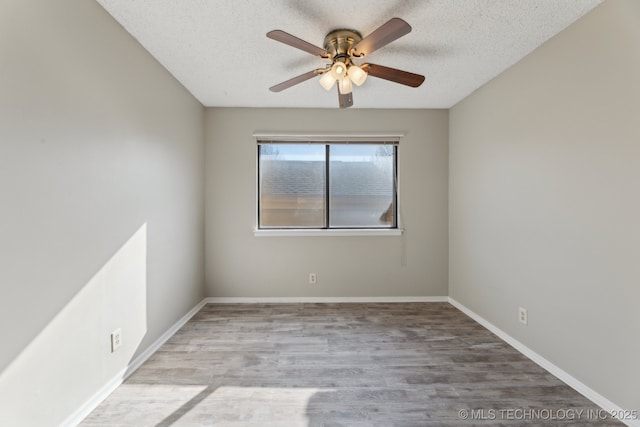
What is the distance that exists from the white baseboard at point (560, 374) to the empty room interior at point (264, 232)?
1cm

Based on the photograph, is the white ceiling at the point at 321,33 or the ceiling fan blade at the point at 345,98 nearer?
the white ceiling at the point at 321,33

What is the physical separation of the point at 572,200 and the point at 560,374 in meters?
1.19

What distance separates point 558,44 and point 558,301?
5.85 ft

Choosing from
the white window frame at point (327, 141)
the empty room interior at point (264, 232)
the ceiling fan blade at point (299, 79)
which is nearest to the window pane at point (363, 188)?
the white window frame at point (327, 141)

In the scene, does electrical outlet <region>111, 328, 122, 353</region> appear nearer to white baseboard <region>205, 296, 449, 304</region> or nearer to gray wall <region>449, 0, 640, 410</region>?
white baseboard <region>205, 296, 449, 304</region>

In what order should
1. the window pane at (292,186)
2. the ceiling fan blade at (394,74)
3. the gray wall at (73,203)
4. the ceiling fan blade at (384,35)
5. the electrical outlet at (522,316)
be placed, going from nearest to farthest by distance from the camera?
the gray wall at (73,203) < the ceiling fan blade at (384,35) < the ceiling fan blade at (394,74) < the electrical outlet at (522,316) < the window pane at (292,186)

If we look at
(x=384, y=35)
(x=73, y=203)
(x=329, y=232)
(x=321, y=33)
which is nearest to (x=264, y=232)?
(x=329, y=232)

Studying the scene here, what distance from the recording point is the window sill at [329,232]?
3.44m

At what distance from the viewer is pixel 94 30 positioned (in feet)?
5.47

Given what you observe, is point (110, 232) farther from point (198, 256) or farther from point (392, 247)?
point (392, 247)

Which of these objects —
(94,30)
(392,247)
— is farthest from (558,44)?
(94,30)

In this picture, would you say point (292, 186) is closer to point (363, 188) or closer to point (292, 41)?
point (363, 188)

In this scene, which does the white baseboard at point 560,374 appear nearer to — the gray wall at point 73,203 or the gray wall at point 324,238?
the gray wall at point 324,238

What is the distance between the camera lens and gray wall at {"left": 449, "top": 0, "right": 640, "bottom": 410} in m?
1.56
